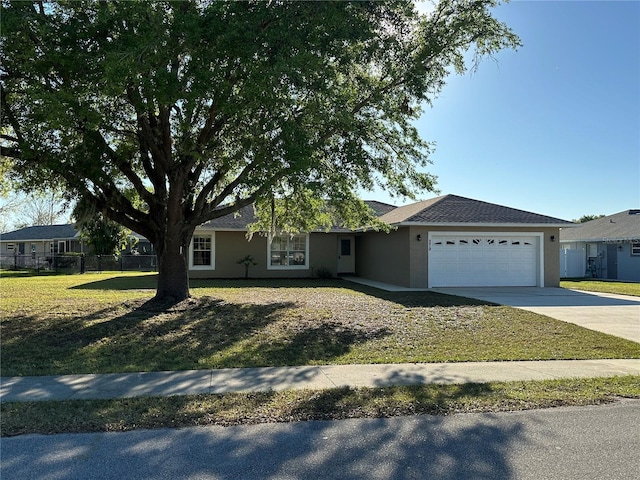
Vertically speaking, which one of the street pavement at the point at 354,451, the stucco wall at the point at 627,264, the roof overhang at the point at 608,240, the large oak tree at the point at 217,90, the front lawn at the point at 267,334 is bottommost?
the street pavement at the point at 354,451

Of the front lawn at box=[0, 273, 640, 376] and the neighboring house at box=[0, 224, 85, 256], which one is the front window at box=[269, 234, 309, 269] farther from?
the neighboring house at box=[0, 224, 85, 256]

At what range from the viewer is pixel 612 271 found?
27.7 m

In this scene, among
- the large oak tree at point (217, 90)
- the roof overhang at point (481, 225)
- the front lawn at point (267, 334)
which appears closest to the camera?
the front lawn at point (267, 334)

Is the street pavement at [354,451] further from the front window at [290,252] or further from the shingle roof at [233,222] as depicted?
the front window at [290,252]

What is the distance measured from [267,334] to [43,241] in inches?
1457

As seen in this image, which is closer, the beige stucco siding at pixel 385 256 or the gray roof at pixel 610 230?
the beige stucco siding at pixel 385 256

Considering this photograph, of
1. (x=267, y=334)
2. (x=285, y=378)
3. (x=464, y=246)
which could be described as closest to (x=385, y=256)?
(x=464, y=246)

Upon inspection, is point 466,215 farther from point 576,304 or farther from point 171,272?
point 171,272

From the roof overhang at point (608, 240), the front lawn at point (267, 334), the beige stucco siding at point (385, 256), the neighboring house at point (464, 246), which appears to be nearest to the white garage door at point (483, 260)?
the neighboring house at point (464, 246)

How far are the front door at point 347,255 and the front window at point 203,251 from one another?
269 inches

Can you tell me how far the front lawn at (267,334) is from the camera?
782 cm

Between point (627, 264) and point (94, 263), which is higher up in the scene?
point (94, 263)

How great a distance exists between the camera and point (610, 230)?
2858 cm

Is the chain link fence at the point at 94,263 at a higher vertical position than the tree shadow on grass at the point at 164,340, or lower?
higher
